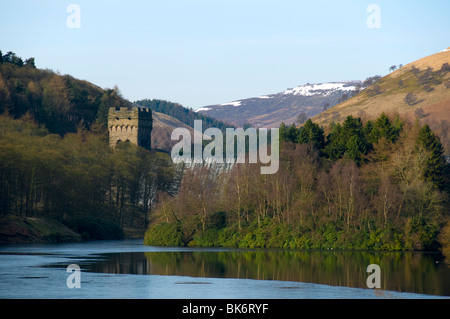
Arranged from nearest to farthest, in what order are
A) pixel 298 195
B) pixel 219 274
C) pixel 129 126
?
pixel 219 274 < pixel 298 195 < pixel 129 126

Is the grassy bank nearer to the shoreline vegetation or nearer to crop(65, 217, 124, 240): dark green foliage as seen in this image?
crop(65, 217, 124, 240): dark green foliage

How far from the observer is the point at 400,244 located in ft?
226

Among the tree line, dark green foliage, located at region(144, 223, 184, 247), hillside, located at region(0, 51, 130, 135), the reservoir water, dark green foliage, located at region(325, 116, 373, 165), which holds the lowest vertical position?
the reservoir water

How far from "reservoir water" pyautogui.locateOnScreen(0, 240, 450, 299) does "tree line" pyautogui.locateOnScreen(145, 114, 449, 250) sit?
230 inches

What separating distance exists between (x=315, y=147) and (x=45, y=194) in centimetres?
3108

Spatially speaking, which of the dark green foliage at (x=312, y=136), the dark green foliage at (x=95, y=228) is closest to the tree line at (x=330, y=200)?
the dark green foliage at (x=312, y=136)

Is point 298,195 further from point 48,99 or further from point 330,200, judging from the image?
point 48,99

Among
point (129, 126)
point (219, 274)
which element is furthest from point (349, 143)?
point (129, 126)

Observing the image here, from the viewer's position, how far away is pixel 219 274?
4794cm

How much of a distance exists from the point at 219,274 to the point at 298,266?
23.5ft

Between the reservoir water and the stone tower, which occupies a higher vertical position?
the stone tower

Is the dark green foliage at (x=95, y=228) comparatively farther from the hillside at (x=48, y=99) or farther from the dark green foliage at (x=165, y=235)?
the hillside at (x=48, y=99)

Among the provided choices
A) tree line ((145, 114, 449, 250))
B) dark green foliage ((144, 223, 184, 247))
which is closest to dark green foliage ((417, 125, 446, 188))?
tree line ((145, 114, 449, 250))

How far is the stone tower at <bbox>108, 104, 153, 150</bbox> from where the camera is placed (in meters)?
137
